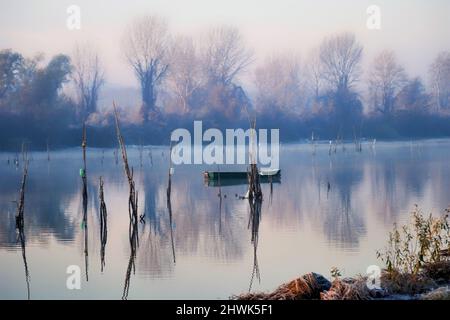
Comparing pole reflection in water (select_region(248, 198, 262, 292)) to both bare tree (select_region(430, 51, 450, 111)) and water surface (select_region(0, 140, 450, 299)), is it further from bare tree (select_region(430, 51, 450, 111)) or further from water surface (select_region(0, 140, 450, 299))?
bare tree (select_region(430, 51, 450, 111))

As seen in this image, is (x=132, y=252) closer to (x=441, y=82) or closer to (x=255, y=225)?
(x=255, y=225)

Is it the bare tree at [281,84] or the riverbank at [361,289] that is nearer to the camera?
the riverbank at [361,289]

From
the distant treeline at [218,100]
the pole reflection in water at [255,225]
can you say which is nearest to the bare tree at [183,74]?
the distant treeline at [218,100]

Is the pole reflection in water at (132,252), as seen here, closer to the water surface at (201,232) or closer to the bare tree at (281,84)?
the water surface at (201,232)

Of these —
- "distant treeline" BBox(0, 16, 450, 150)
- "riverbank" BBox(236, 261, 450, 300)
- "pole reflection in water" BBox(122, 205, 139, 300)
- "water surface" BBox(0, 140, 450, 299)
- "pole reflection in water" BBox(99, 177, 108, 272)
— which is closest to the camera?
"riverbank" BBox(236, 261, 450, 300)

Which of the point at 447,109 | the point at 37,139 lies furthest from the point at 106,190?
the point at 447,109

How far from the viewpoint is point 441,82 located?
51.2 meters

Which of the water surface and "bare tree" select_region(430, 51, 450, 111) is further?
"bare tree" select_region(430, 51, 450, 111)

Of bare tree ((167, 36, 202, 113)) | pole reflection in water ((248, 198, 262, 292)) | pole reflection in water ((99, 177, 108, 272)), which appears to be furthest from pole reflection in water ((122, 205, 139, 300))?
bare tree ((167, 36, 202, 113))

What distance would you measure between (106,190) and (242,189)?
3.89 metres

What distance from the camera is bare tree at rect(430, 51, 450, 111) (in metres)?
50.3

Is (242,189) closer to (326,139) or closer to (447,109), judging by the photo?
(326,139)

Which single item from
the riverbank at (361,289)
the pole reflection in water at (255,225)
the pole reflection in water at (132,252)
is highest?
the riverbank at (361,289)

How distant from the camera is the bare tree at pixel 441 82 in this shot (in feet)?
165
